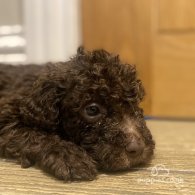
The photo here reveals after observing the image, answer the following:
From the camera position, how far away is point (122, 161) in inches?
52.6

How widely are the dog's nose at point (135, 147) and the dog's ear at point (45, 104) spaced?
292 mm

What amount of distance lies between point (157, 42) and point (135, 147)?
63.1 inches

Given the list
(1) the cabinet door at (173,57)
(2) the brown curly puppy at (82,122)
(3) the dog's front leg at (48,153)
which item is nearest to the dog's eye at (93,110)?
(2) the brown curly puppy at (82,122)

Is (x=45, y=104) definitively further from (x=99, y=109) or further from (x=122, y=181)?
(x=122, y=181)

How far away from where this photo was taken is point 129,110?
1.43 metres

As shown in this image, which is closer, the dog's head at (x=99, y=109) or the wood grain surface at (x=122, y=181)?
the wood grain surface at (x=122, y=181)

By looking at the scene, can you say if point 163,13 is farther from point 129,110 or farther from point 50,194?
point 50,194

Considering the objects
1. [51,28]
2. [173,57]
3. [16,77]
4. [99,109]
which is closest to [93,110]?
[99,109]

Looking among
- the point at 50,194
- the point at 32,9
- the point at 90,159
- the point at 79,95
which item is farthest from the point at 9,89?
the point at 32,9

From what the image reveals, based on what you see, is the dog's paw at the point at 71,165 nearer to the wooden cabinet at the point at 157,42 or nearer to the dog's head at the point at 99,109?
the dog's head at the point at 99,109

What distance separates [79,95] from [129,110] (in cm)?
17

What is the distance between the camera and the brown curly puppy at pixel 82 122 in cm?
134

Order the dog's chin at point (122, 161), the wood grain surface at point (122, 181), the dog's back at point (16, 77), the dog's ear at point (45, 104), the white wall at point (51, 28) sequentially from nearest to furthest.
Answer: the wood grain surface at point (122, 181) → the dog's chin at point (122, 161) → the dog's ear at point (45, 104) → the dog's back at point (16, 77) → the white wall at point (51, 28)

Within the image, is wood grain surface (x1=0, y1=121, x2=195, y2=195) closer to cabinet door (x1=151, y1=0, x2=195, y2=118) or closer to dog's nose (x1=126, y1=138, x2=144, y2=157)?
dog's nose (x1=126, y1=138, x2=144, y2=157)
